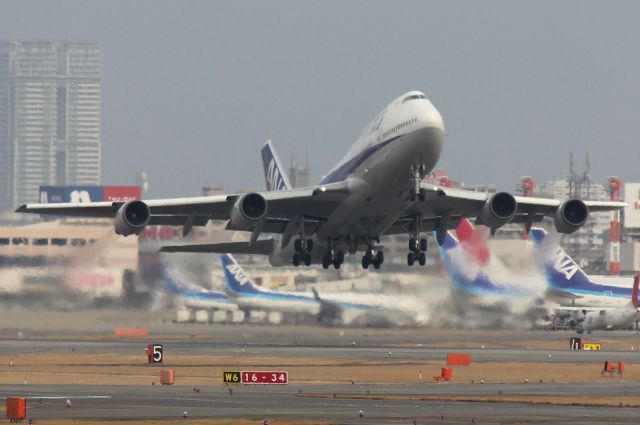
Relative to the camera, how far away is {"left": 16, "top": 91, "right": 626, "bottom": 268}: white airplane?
60344mm

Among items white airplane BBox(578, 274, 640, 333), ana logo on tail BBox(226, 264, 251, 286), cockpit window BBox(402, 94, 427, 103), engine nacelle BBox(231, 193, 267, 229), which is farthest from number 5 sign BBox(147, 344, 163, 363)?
white airplane BBox(578, 274, 640, 333)

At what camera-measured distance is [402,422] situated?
1992 inches

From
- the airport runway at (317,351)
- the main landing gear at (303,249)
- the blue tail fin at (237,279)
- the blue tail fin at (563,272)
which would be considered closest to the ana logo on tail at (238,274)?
the blue tail fin at (237,279)

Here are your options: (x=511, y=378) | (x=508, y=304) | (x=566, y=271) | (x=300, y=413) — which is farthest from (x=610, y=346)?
(x=300, y=413)

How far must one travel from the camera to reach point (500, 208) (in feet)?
211

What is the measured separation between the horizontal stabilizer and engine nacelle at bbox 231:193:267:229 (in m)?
11.5

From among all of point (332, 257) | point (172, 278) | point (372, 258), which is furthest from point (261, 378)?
point (172, 278)

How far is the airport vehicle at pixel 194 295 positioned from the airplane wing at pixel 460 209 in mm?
24532

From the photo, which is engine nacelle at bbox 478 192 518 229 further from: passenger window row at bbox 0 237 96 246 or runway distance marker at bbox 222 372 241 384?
passenger window row at bbox 0 237 96 246

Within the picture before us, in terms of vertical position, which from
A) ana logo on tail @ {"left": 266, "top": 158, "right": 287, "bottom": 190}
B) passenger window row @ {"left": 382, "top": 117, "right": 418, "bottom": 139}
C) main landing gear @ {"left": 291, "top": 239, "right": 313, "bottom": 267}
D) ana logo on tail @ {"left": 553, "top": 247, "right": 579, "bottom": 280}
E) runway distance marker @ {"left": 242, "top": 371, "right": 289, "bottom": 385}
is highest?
ana logo on tail @ {"left": 266, "top": 158, "right": 287, "bottom": 190}

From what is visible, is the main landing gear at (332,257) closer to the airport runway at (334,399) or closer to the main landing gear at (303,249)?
the main landing gear at (303,249)

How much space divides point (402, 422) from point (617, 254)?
412ft

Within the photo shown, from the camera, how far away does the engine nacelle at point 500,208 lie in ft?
210

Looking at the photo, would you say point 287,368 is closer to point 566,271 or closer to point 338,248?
point 338,248
